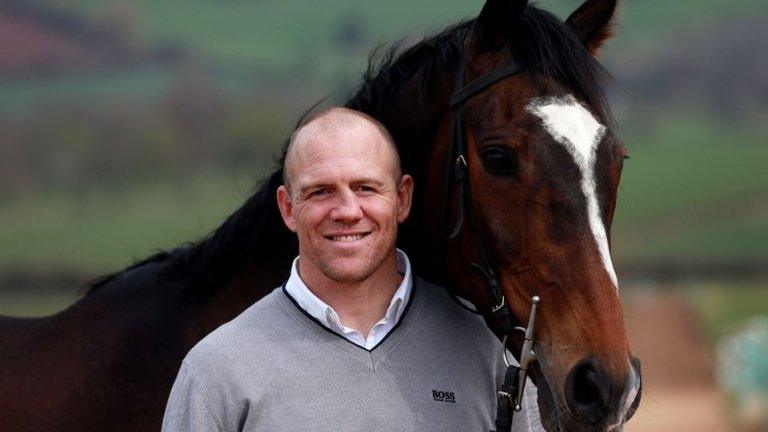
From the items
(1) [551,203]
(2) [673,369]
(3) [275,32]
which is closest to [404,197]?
(1) [551,203]

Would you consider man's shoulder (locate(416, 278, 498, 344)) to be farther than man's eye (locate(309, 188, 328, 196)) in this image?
Yes

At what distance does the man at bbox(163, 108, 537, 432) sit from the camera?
222cm

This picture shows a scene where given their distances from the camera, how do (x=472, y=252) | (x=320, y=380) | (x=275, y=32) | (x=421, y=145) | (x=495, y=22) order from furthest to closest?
(x=275, y=32)
(x=421, y=145)
(x=495, y=22)
(x=472, y=252)
(x=320, y=380)

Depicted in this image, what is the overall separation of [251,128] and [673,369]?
5.74 m

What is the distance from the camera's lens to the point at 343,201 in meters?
2.33

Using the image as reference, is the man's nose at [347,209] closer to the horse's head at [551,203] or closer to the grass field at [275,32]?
the horse's head at [551,203]

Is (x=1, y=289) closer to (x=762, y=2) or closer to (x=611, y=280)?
(x=762, y=2)

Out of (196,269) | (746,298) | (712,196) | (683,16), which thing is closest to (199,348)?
(196,269)

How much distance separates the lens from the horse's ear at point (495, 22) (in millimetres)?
2713

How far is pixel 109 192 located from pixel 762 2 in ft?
28.0

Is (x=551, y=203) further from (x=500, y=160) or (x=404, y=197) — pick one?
(x=404, y=197)

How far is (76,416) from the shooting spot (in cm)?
300

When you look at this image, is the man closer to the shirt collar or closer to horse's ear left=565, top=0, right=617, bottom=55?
the shirt collar

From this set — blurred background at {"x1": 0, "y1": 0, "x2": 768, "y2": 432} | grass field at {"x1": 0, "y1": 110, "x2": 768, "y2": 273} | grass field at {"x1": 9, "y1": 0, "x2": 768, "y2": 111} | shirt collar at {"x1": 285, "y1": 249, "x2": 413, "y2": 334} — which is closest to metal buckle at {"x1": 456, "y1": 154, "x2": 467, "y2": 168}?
shirt collar at {"x1": 285, "y1": 249, "x2": 413, "y2": 334}
